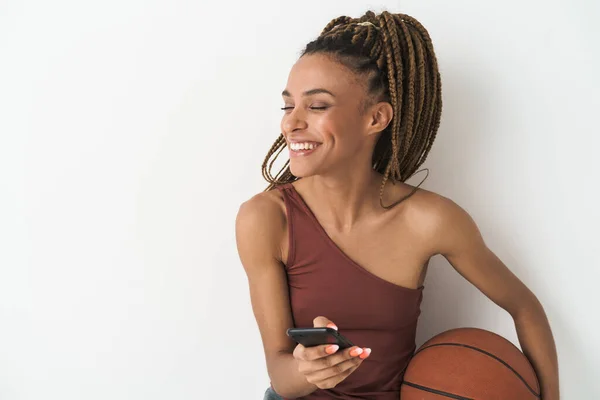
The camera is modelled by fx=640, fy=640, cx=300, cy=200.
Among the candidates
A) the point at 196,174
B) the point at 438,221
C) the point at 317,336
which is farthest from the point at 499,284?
the point at 196,174

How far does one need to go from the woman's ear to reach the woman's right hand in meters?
0.48

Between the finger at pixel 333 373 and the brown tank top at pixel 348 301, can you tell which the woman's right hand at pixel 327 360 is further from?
the brown tank top at pixel 348 301

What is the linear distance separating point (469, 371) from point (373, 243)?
363mm

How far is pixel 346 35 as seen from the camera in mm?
1452

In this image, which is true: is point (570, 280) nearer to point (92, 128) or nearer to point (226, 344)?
point (226, 344)

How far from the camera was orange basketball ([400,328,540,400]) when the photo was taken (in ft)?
4.44

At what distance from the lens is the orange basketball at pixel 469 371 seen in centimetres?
135

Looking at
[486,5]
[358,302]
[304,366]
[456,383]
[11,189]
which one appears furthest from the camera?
[11,189]

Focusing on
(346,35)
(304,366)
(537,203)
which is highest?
(346,35)

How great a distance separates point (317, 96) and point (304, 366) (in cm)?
57

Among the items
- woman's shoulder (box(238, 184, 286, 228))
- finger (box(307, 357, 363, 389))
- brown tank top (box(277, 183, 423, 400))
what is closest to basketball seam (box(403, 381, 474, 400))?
brown tank top (box(277, 183, 423, 400))

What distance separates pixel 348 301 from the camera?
4.99 ft

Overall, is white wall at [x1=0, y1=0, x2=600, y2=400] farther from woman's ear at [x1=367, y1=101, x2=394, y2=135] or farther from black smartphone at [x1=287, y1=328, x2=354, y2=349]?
black smartphone at [x1=287, y1=328, x2=354, y2=349]

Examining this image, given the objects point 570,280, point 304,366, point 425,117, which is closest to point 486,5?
point 425,117
